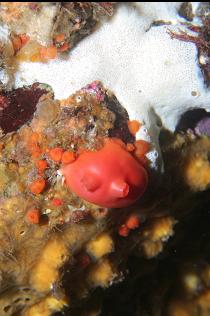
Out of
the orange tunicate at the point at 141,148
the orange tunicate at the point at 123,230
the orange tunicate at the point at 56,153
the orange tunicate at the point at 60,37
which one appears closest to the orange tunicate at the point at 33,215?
the orange tunicate at the point at 56,153

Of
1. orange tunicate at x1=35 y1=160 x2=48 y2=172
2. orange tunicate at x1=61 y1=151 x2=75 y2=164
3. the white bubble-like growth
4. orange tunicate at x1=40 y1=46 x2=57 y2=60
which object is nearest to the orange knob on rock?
orange tunicate at x1=61 y1=151 x2=75 y2=164

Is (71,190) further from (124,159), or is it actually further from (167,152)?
(167,152)

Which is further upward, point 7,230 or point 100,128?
point 100,128

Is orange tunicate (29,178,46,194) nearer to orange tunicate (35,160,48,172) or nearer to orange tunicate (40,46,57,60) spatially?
orange tunicate (35,160,48,172)

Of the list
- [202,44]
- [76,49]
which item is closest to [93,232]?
[76,49]

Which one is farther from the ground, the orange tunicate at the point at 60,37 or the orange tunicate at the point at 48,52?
the orange tunicate at the point at 60,37

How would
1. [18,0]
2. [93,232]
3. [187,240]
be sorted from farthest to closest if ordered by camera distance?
[187,240] → [93,232] → [18,0]

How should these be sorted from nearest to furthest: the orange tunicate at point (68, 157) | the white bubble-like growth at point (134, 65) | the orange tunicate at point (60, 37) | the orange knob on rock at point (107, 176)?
the orange knob on rock at point (107, 176), the orange tunicate at point (68, 157), the orange tunicate at point (60, 37), the white bubble-like growth at point (134, 65)

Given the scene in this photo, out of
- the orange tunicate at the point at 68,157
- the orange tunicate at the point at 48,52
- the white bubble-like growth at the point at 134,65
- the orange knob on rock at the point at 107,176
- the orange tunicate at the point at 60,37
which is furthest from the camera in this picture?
the white bubble-like growth at the point at 134,65

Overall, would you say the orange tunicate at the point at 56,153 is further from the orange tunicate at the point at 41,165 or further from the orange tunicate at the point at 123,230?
the orange tunicate at the point at 123,230
